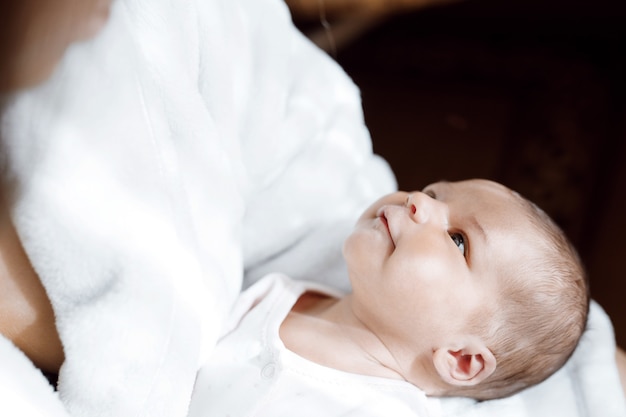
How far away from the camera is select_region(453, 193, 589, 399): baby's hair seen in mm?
707

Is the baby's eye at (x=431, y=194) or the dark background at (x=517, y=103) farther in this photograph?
the dark background at (x=517, y=103)

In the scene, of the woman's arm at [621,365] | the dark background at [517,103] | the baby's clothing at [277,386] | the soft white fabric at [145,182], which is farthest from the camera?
the dark background at [517,103]

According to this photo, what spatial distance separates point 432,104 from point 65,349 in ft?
4.95

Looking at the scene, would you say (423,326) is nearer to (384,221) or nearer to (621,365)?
(384,221)

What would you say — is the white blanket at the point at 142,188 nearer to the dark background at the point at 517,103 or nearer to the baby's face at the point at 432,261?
the baby's face at the point at 432,261

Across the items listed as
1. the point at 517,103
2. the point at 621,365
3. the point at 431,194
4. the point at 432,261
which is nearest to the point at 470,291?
the point at 432,261

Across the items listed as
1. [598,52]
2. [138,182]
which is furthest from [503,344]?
[598,52]

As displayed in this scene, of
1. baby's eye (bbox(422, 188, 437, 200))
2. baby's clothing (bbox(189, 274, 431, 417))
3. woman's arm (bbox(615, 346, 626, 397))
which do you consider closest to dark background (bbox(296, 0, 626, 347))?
woman's arm (bbox(615, 346, 626, 397))

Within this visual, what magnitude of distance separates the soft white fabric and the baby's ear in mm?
240

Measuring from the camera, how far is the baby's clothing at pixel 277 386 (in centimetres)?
69

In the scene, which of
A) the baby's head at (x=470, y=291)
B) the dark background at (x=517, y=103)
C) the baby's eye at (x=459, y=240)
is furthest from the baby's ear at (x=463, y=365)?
the dark background at (x=517, y=103)

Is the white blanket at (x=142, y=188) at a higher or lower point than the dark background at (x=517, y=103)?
higher

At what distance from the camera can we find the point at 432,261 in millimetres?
708

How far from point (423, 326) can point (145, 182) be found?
1.15 ft
